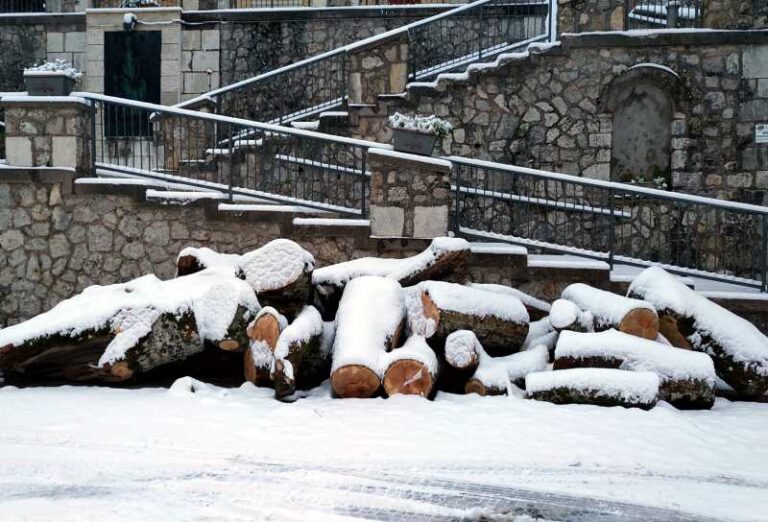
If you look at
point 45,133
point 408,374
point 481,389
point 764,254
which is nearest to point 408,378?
point 408,374

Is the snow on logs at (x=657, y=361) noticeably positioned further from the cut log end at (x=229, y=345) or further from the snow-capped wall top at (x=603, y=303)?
the cut log end at (x=229, y=345)

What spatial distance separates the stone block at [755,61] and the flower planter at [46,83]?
330 inches

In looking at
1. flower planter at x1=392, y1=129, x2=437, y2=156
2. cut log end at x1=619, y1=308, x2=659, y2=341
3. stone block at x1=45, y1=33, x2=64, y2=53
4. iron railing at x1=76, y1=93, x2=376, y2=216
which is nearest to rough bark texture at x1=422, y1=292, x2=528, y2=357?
cut log end at x1=619, y1=308, x2=659, y2=341

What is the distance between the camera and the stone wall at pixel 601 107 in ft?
35.8

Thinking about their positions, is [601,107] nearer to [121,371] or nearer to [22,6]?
[121,371]

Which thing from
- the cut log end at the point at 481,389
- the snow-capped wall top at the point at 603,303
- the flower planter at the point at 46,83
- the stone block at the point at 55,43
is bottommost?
the cut log end at the point at 481,389

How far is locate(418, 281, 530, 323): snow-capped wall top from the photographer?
20.8 feet

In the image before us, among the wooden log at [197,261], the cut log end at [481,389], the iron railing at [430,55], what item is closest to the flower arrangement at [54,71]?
the wooden log at [197,261]

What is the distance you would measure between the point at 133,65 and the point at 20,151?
555cm

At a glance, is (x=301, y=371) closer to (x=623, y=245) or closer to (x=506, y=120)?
(x=623, y=245)

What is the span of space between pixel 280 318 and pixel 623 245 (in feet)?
17.5

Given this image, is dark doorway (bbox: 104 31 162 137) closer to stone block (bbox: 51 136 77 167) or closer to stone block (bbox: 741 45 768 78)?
stone block (bbox: 51 136 77 167)

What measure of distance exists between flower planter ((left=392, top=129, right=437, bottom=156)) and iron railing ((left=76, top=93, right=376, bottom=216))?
11.6 inches

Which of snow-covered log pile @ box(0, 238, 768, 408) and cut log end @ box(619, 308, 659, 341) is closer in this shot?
snow-covered log pile @ box(0, 238, 768, 408)
